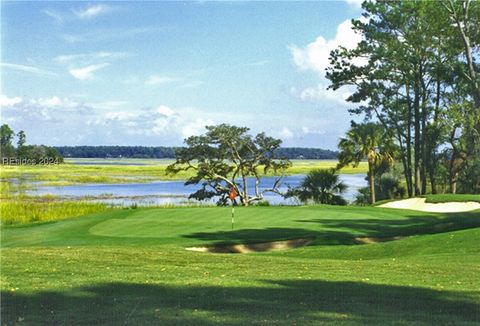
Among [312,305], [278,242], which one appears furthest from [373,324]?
[278,242]

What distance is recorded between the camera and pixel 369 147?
161 ft

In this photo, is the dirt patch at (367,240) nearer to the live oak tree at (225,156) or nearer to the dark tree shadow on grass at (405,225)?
the dark tree shadow on grass at (405,225)

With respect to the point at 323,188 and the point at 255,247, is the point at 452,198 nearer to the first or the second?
the point at 323,188

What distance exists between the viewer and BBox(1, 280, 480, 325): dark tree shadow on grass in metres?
7.85

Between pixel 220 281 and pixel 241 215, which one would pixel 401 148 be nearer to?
pixel 241 215

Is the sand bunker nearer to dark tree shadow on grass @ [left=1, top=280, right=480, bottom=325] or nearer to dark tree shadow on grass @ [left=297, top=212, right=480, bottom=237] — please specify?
dark tree shadow on grass @ [left=297, top=212, right=480, bottom=237]

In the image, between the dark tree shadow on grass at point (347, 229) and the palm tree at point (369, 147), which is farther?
the palm tree at point (369, 147)

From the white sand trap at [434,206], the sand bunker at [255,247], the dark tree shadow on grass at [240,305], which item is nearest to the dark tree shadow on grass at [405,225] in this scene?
the sand bunker at [255,247]

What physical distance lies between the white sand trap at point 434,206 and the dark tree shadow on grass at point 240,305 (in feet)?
85.7

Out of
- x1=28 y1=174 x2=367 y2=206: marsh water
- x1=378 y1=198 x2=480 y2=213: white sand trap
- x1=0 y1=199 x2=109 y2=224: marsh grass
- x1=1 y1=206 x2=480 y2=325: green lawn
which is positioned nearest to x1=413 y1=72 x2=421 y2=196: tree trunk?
Result: x1=28 y1=174 x2=367 y2=206: marsh water

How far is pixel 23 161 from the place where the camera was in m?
166

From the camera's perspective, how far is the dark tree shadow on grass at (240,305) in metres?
7.85

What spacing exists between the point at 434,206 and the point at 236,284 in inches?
1113

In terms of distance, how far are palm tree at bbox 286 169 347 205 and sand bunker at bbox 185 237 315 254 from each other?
2676 cm
